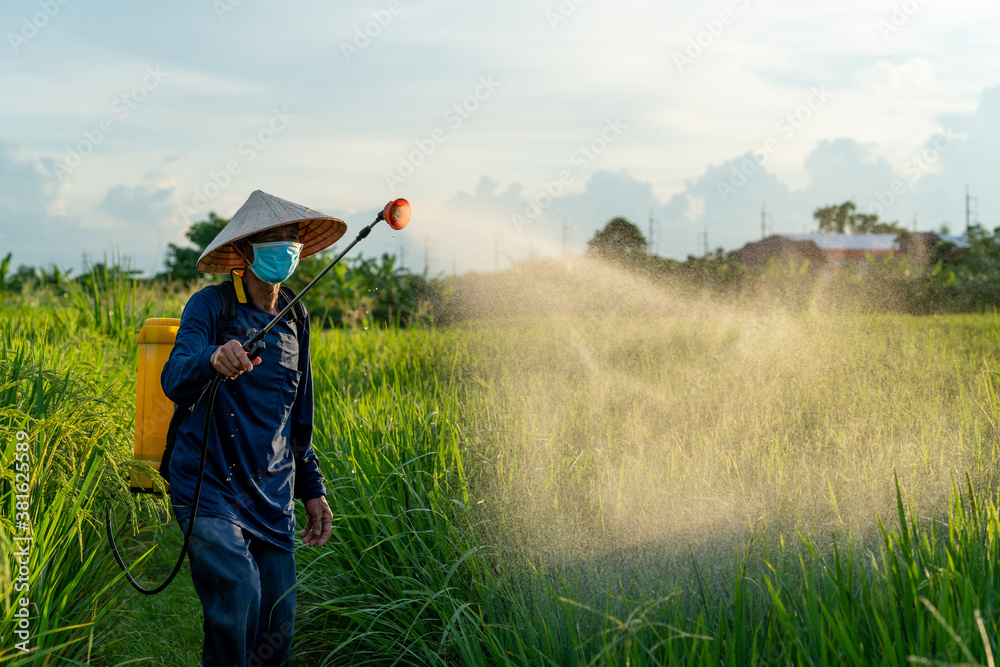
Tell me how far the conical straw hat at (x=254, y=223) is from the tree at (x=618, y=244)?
4.92 metres

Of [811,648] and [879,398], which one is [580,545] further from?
[879,398]

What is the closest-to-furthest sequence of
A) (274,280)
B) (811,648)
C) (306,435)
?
(811,648) < (274,280) < (306,435)

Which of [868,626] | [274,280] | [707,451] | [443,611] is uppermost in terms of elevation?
[274,280]

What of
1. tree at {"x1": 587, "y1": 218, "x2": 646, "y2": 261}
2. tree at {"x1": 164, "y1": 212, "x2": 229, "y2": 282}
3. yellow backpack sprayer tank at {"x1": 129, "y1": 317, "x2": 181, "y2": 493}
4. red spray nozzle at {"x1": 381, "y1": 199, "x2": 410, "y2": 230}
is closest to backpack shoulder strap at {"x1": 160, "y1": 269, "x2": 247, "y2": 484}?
yellow backpack sprayer tank at {"x1": 129, "y1": 317, "x2": 181, "y2": 493}

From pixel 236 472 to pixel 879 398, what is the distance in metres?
3.94

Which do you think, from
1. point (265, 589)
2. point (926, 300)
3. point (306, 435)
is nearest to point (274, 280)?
point (306, 435)

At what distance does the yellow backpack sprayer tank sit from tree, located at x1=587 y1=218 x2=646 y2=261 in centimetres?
515

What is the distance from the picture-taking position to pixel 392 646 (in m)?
3.16

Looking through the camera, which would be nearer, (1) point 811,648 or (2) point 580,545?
(1) point 811,648

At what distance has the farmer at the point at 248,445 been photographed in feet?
8.62

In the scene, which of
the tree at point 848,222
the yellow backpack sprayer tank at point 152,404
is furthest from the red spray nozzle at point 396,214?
the tree at point 848,222

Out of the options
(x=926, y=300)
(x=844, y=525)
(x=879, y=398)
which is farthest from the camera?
(x=926, y=300)

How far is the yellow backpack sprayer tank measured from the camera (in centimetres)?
319

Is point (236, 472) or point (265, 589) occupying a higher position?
point (236, 472)
